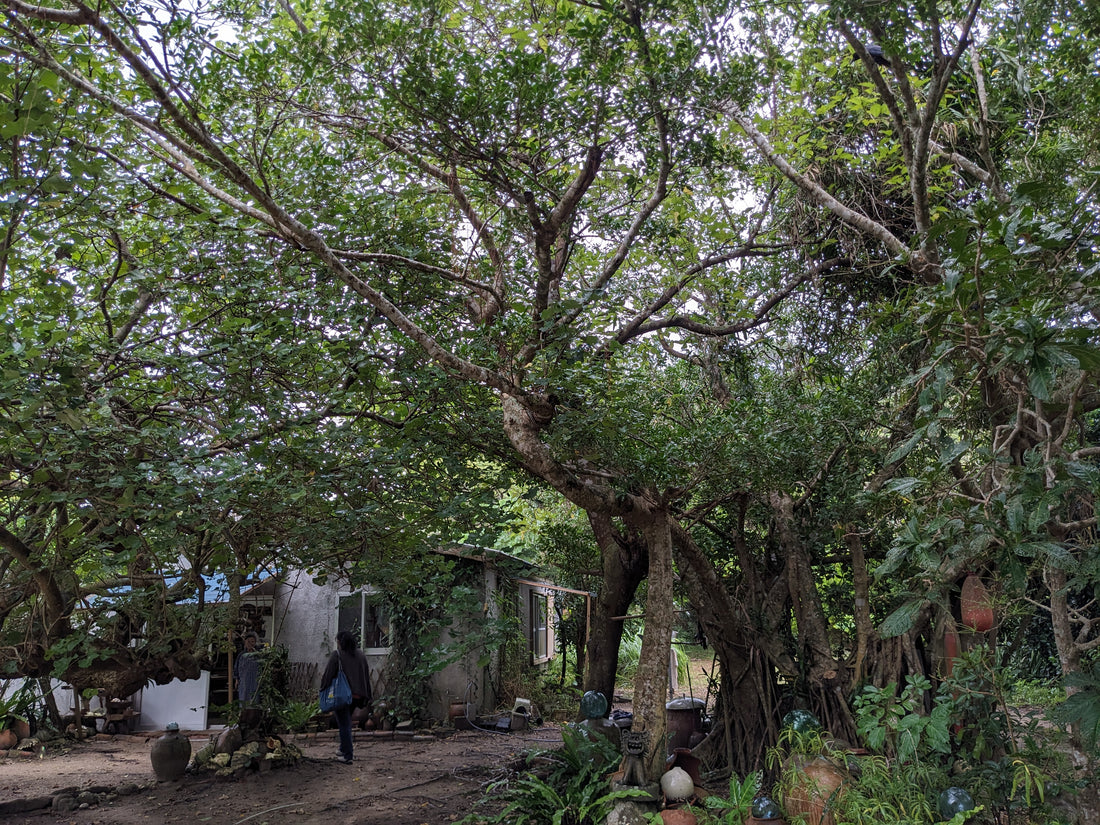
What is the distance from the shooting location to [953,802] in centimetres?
484

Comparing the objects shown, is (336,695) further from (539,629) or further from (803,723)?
(539,629)

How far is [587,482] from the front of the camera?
268 inches

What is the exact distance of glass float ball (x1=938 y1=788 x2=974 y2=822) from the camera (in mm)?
4801

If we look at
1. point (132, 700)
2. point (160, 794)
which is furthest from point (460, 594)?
point (132, 700)

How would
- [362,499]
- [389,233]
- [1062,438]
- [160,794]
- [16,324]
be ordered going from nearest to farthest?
[1062,438]
[16,324]
[362,499]
[389,233]
[160,794]

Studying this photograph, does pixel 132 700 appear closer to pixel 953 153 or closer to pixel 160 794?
pixel 160 794

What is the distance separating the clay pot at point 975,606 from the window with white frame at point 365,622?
8887 mm

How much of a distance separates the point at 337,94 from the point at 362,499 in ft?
10.6

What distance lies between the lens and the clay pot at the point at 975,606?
5.93m

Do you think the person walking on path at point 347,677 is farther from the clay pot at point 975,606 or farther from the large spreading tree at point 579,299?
the clay pot at point 975,606

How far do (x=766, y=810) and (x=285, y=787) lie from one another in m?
5.17

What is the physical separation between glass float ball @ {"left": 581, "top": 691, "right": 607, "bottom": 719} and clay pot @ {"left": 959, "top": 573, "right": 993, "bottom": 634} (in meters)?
3.49

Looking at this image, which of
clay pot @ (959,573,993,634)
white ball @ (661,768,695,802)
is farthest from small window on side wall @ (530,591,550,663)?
clay pot @ (959,573,993,634)

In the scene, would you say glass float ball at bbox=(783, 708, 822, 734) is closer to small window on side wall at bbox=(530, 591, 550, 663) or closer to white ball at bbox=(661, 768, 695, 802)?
white ball at bbox=(661, 768, 695, 802)
